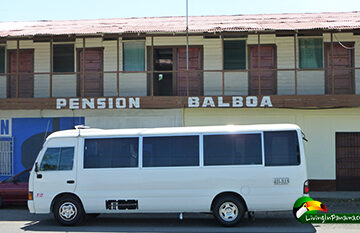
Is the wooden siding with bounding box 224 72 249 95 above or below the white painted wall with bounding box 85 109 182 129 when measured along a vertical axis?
above

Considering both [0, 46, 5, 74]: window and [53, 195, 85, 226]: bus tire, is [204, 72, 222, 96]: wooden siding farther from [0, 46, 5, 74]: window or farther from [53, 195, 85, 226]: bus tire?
[0, 46, 5, 74]: window

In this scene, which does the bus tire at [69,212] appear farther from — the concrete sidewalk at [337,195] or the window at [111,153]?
the concrete sidewalk at [337,195]

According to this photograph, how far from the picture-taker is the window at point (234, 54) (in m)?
16.8

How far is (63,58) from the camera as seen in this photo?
17.6 meters

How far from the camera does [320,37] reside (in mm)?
16531

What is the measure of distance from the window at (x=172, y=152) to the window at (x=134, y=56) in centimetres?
742

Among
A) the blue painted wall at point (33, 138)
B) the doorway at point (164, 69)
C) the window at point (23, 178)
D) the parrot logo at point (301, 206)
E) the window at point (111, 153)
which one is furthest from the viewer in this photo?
the doorway at point (164, 69)

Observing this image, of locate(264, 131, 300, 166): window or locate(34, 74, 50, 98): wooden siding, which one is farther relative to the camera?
locate(34, 74, 50, 98): wooden siding

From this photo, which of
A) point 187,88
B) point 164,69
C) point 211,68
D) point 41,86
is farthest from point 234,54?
point 41,86

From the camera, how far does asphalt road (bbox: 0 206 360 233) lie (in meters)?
9.66

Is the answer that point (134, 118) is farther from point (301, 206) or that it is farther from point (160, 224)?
point (301, 206)

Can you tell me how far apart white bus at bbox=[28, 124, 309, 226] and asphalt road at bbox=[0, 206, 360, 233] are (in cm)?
37

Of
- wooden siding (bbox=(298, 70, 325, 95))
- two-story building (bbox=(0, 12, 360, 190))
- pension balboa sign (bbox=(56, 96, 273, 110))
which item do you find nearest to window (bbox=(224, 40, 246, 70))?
two-story building (bbox=(0, 12, 360, 190))

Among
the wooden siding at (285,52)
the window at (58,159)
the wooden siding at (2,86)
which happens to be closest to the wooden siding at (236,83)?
the wooden siding at (285,52)
